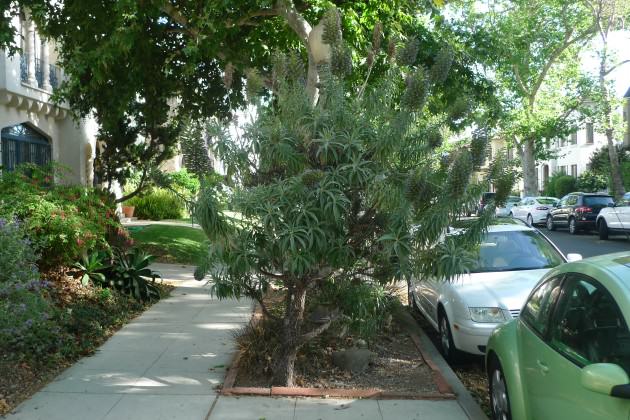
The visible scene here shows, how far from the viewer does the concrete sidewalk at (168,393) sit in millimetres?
5418

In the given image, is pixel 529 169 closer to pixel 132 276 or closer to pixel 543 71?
pixel 543 71

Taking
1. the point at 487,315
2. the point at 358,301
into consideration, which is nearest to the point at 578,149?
the point at 487,315

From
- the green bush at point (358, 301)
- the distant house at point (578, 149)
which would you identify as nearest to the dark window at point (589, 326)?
the green bush at point (358, 301)

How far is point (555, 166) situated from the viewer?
50.6 meters

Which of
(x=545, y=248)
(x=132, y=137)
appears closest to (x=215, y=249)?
(x=545, y=248)

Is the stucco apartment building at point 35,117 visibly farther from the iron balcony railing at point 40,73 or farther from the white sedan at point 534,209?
the white sedan at point 534,209

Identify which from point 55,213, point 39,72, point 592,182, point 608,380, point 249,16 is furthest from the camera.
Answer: point 592,182

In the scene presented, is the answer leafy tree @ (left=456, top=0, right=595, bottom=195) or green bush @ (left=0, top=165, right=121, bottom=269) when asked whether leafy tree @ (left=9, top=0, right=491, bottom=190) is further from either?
leafy tree @ (left=456, top=0, right=595, bottom=195)

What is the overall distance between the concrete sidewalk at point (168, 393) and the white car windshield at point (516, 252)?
2590mm

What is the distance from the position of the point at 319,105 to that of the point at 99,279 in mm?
5361

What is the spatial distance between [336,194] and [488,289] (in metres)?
2.66

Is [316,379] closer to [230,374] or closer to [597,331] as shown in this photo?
[230,374]

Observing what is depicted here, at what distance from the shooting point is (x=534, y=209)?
102 ft

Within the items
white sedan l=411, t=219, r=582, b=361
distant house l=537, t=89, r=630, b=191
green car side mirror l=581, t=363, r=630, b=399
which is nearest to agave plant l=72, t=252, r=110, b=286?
white sedan l=411, t=219, r=582, b=361
